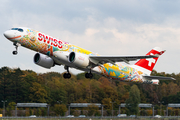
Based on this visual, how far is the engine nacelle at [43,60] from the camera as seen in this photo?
36188 mm

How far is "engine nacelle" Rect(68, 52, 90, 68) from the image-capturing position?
3291 cm

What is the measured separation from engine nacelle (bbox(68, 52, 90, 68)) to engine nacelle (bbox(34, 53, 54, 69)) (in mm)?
4272

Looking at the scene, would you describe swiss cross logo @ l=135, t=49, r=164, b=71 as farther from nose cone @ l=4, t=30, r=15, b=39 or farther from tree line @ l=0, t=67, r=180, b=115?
tree line @ l=0, t=67, r=180, b=115

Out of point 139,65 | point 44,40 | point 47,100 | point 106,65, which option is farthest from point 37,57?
point 47,100

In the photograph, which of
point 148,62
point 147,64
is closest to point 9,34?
point 147,64

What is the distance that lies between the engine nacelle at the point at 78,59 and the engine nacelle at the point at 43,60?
427 cm

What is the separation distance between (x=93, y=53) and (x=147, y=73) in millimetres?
11667

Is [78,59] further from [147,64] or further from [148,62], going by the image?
[148,62]

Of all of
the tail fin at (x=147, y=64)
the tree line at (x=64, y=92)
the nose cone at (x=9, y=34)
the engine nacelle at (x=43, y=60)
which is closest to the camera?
the nose cone at (x=9, y=34)

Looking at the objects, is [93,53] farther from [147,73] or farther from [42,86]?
[42,86]

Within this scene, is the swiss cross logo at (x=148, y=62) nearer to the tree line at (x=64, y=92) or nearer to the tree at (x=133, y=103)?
the tree at (x=133, y=103)

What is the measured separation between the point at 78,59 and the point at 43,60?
5.48 meters

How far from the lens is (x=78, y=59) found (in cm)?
3303

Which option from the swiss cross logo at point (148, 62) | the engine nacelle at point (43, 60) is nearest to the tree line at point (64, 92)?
the swiss cross logo at point (148, 62)
